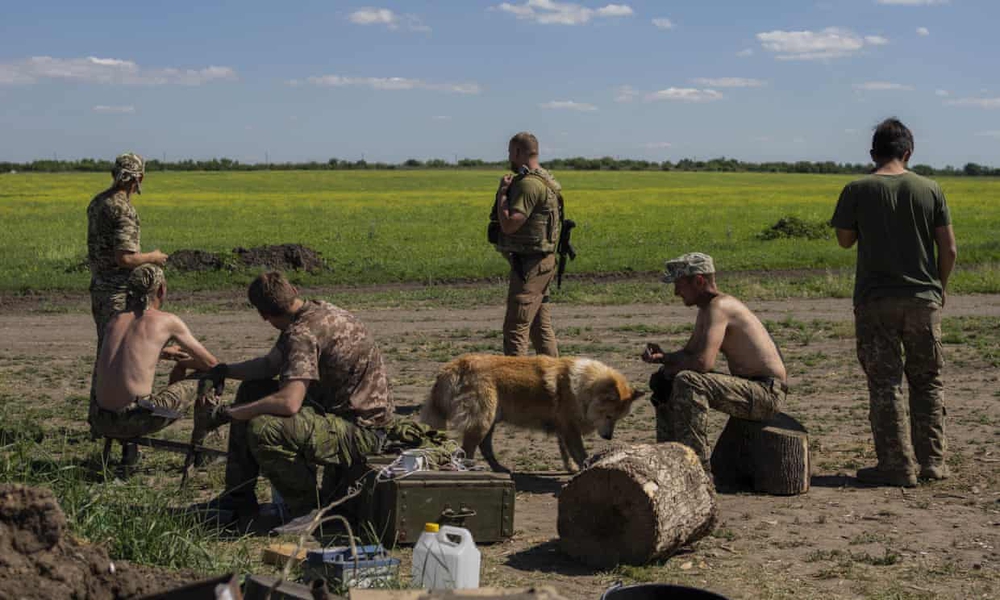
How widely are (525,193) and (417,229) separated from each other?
2536cm

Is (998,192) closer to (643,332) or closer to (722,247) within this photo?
(722,247)

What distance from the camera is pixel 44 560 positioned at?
418 centimetres

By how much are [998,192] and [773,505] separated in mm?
57301

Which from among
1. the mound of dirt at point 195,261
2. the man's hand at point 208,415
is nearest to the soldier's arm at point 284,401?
the man's hand at point 208,415

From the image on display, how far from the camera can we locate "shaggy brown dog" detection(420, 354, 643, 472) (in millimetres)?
7805

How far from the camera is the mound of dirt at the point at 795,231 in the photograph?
1224 inches

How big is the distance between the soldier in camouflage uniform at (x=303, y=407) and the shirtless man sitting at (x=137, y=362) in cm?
50

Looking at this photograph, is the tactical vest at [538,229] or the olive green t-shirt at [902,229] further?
the tactical vest at [538,229]

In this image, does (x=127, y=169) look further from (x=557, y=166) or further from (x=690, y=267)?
(x=557, y=166)

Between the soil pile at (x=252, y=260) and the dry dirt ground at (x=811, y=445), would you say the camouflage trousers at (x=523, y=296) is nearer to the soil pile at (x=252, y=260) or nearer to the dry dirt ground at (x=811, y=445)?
the dry dirt ground at (x=811, y=445)

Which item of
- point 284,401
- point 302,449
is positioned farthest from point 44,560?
point 302,449

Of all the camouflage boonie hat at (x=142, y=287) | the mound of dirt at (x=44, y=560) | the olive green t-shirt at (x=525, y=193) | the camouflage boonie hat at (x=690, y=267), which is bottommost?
the mound of dirt at (x=44, y=560)

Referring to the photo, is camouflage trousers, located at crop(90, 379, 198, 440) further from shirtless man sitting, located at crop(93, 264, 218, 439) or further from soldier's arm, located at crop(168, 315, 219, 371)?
soldier's arm, located at crop(168, 315, 219, 371)

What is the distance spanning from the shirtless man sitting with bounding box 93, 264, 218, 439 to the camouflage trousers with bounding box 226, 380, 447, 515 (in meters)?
0.68
